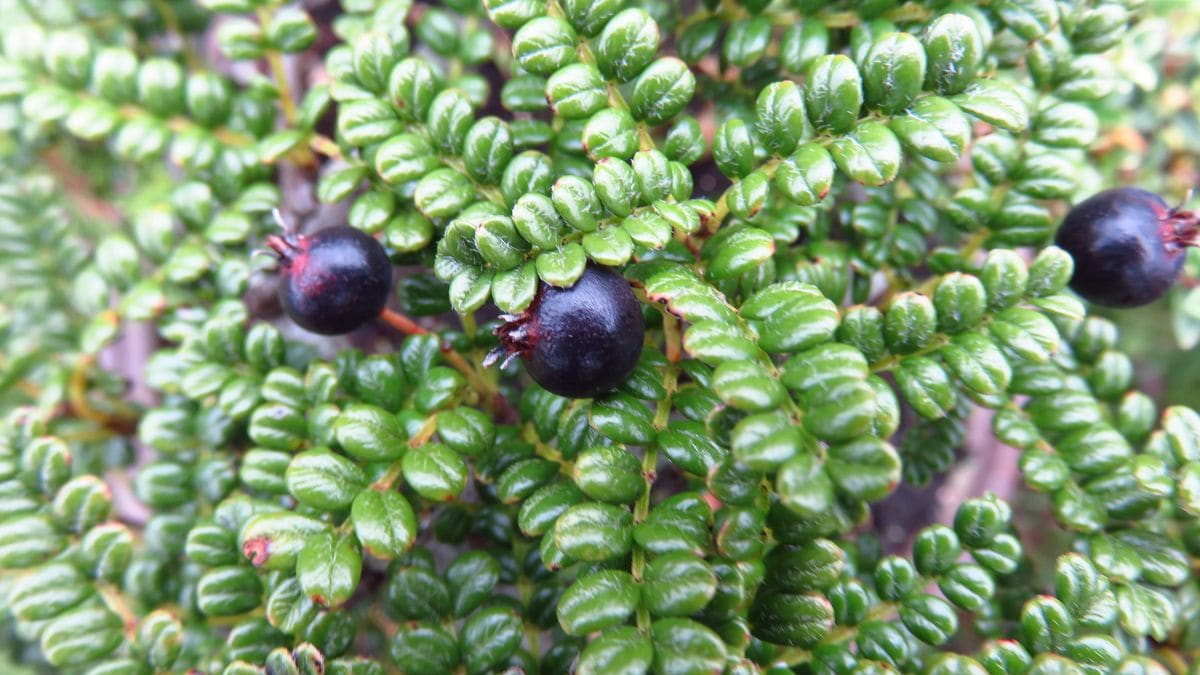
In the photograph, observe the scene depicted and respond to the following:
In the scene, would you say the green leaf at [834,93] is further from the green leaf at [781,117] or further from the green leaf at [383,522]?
the green leaf at [383,522]

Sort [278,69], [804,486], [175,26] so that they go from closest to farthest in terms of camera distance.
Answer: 1. [804,486]
2. [278,69]
3. [175,26]

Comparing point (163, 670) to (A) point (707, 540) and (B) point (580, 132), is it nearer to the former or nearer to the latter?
(A) point (707, 540)

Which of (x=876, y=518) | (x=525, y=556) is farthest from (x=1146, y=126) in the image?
(x=525, y=556)

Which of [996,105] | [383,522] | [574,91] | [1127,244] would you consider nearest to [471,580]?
[383,522]

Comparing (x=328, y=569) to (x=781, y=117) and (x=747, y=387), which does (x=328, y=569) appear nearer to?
(x=747, y=387)

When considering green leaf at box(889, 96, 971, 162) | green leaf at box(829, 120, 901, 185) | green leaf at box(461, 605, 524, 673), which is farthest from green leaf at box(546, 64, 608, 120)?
green leaf at box(461, 605, 524, 673)

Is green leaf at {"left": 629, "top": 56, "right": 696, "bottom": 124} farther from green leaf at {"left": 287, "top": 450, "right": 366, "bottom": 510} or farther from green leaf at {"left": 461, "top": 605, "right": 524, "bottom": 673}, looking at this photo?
green leaf at {"left": 461, "top": 605, "right": 524, "bottom": 673}

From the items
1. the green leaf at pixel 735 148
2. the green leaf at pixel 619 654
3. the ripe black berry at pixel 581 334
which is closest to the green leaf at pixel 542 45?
the green leaf at pixel 735 148
